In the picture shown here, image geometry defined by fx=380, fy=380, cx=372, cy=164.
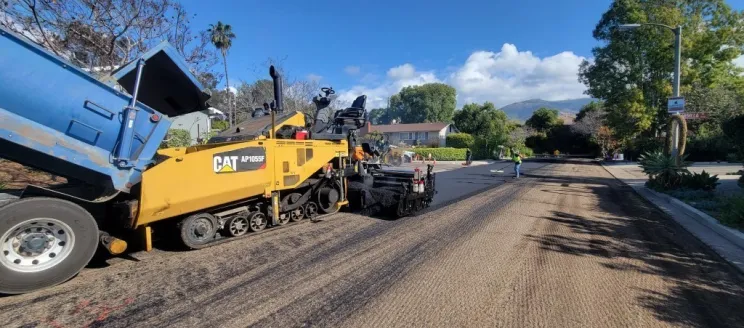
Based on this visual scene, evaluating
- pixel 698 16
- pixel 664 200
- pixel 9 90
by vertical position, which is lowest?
pixel 664 200

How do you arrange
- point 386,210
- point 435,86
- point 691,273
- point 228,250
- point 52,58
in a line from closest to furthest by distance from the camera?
point 52,58, point 691,273, point 228,250, point 386,210, point 435,86

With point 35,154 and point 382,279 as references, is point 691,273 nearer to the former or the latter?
point 382,279

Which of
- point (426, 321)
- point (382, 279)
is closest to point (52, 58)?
point (382, 279)

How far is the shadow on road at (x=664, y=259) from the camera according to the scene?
3.55 m

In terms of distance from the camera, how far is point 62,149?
3707mm

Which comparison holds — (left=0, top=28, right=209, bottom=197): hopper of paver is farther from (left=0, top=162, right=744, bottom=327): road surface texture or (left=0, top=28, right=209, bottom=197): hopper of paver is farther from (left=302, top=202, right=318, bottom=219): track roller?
(left=302, top=202, right=318, bottom=219): track roller

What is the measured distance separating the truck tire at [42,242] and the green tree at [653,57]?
32.3m

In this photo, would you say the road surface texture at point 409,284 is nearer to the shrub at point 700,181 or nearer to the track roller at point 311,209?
the track roller at point 311,209

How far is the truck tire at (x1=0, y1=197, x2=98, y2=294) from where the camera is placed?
3.43 m

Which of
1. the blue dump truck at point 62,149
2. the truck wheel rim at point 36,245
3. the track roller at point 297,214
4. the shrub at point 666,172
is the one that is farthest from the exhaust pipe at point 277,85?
the shrub at point 666,172

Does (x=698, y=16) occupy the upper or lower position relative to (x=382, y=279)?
upper

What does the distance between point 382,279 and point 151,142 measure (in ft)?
10.1

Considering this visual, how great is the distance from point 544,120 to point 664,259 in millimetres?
62677

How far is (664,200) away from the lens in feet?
34.2
